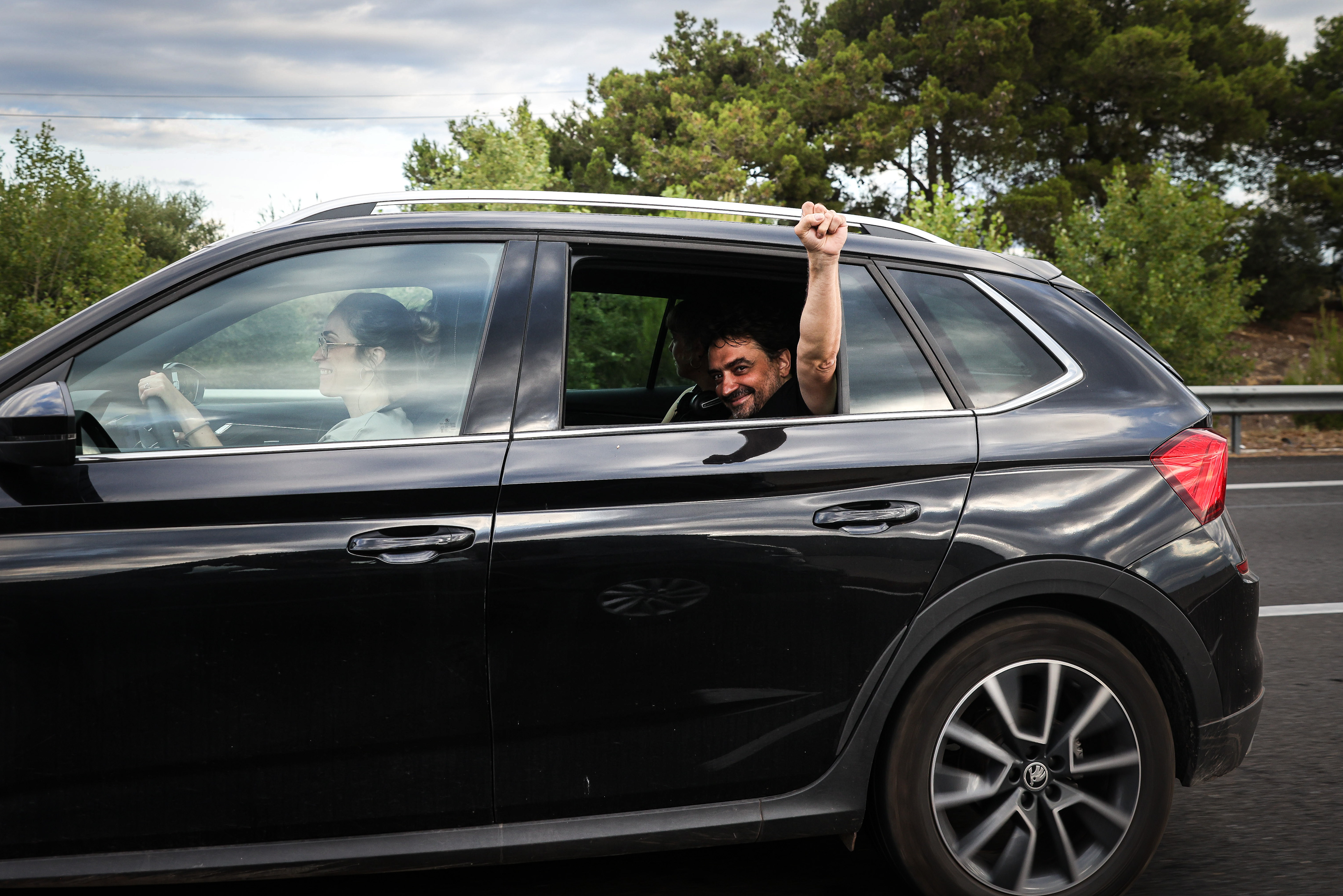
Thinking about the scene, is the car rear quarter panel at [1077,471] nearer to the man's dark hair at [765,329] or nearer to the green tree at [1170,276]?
the man's dark hair at [765,329]

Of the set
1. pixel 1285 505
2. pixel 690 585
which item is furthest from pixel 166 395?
pixel 1285 505

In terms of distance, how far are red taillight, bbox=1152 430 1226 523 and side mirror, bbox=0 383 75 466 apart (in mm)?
2529

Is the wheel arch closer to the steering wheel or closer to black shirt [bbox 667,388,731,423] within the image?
black shirt [bbox 667,388,731,423]

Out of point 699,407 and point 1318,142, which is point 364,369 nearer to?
point 699,407

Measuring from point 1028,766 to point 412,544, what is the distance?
1.56m

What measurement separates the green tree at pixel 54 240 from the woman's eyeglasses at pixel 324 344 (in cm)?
1250

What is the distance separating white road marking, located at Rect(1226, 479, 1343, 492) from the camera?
949cm

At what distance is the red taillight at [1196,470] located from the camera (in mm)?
2760

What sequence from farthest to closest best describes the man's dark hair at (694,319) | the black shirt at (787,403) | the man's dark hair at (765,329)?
the man's dark hair at (694,319), the man's dark hair at (765,329), the black shirt at (787,403)

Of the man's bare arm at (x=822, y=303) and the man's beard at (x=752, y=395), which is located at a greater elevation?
the man's bare arm at (x=822, y=303)

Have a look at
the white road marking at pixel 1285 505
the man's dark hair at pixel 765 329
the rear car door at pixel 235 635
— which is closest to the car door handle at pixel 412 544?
the rear car door at pixel 235 635

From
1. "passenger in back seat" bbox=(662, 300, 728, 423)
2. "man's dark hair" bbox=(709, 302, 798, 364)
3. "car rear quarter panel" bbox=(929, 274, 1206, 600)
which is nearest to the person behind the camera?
"car rear quarter panel" bbox=(929, 274, 1206, 600)

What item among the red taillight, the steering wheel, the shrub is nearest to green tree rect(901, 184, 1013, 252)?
the shrub

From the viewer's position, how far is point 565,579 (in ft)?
7.83
